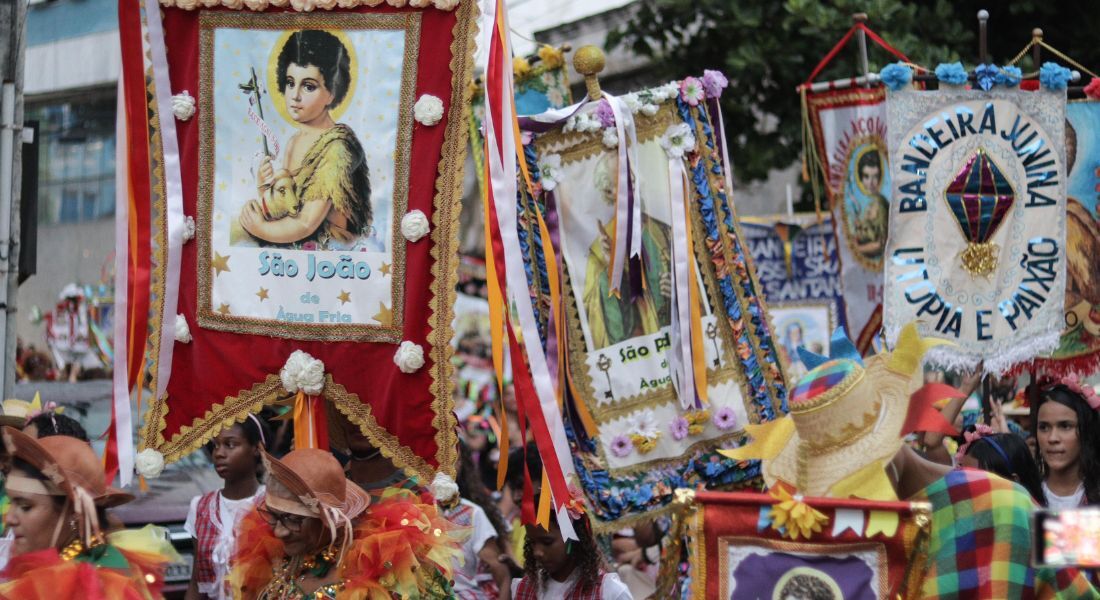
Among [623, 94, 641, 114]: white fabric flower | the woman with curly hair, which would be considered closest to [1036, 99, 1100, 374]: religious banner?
[623, 94, 641, 114]: white fabric flower

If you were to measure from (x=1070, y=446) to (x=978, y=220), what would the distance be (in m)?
1.45

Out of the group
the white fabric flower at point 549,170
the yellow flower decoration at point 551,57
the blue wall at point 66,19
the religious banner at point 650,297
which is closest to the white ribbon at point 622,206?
the religious banner at point 650,297

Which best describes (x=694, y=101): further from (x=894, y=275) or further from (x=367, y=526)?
(x=367, y=526)

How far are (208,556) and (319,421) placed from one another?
3.65 feet

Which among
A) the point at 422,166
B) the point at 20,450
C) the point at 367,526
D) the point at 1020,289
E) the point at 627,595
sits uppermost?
the point at 422,166

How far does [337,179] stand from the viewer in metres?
5.02

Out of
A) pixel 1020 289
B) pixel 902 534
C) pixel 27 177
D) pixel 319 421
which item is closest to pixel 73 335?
pixel 27 177

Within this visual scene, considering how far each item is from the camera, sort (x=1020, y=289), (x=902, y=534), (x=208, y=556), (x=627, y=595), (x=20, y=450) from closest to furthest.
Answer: (x=902, y=534) < (x=20, y=450) < (x=627, y=595) < (x=208, y=556) < (x=1020, y=289)

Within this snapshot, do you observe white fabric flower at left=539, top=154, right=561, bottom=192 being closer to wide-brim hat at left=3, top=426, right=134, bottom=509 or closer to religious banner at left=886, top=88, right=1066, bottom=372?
religious banner at left=886, top=88, right=1066, bottom=372

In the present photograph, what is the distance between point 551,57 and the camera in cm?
641

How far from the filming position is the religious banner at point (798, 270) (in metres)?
10.3

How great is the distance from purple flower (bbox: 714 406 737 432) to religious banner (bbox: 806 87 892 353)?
226 cm

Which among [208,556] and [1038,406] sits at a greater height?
[1038,406]

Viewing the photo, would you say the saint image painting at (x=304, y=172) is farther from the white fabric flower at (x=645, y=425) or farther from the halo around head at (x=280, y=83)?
the white fabric flower at (x=645, y=425)
